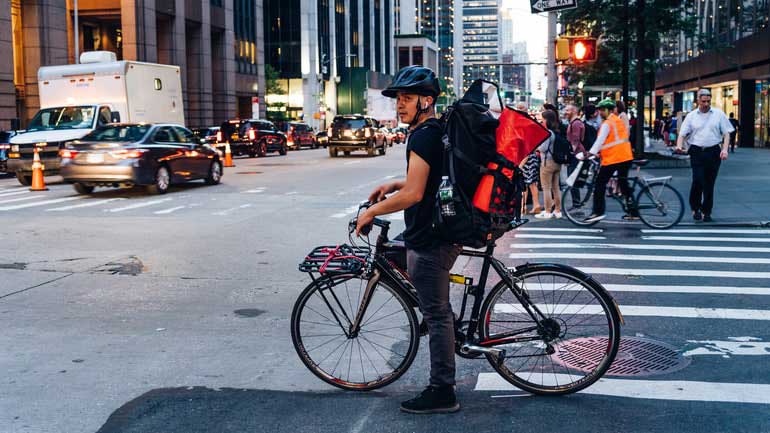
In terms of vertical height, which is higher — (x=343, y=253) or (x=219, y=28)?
(x=219, y=28)

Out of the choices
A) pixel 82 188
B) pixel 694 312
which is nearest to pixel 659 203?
pixel 694 312

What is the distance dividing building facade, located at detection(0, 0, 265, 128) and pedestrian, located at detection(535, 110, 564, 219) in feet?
66.8

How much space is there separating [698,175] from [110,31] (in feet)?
157

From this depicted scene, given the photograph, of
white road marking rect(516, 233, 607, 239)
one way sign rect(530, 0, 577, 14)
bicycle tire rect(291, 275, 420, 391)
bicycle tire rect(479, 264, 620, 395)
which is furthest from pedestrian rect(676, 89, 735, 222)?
bicycle tire rect(291, 275, 420, 391)

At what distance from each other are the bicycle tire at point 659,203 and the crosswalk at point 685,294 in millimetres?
235

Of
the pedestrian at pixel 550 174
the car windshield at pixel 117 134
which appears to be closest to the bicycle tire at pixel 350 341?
the pedestrian at pixel 550 174

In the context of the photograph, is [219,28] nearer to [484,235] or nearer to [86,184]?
[86,184]

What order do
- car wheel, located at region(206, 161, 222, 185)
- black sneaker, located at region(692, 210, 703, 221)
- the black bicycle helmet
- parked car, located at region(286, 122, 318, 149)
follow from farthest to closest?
parked car, located at region(286, 122, 318, 149)
car wheel, located at region(206, 161, 222, 185)
black sneaker, located at region(692, 210, 703, 221)
the black bicycle helmet

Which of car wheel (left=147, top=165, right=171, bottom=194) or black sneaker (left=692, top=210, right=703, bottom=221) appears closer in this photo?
black sneaker (left=692, top=210, right=703, bottom=221)

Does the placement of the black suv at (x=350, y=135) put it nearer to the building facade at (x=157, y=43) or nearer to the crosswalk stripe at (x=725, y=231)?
the building facade at (x=157, y=43)

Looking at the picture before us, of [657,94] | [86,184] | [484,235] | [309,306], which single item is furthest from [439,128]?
[657,94]

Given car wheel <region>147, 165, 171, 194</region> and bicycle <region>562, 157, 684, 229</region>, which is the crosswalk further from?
car wheel <region>147, 165, 171, 194</region>

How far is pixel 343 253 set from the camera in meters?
5.19

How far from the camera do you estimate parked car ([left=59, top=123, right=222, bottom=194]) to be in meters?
18.9
